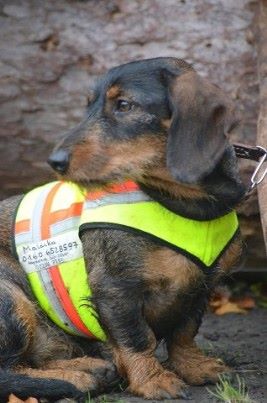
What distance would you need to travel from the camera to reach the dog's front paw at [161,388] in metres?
6.00

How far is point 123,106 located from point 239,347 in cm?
243

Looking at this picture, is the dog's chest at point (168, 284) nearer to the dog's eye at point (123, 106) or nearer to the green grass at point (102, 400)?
the green grass at point (102, 400)

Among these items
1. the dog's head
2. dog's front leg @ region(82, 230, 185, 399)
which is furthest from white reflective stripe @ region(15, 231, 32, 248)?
the dog's head

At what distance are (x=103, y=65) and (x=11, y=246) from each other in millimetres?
2200

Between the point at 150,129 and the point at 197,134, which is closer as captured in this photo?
the point at 197,134

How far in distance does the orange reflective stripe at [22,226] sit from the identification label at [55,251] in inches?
4.9

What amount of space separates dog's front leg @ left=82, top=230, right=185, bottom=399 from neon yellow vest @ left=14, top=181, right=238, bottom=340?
13 centimetres

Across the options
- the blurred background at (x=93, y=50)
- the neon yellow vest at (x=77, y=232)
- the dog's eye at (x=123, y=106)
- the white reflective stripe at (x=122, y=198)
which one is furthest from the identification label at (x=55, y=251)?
the blurred background at (x=93, y=50)

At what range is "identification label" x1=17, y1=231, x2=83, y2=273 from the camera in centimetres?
635

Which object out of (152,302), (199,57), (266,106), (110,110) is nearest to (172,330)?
(152,302)

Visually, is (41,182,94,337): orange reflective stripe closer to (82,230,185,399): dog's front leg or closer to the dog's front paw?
(82,230,185,399): dog's front leg

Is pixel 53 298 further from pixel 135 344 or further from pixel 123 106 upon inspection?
pixel 123 106

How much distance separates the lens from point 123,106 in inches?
237

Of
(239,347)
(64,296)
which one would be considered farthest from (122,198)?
(239,347)
